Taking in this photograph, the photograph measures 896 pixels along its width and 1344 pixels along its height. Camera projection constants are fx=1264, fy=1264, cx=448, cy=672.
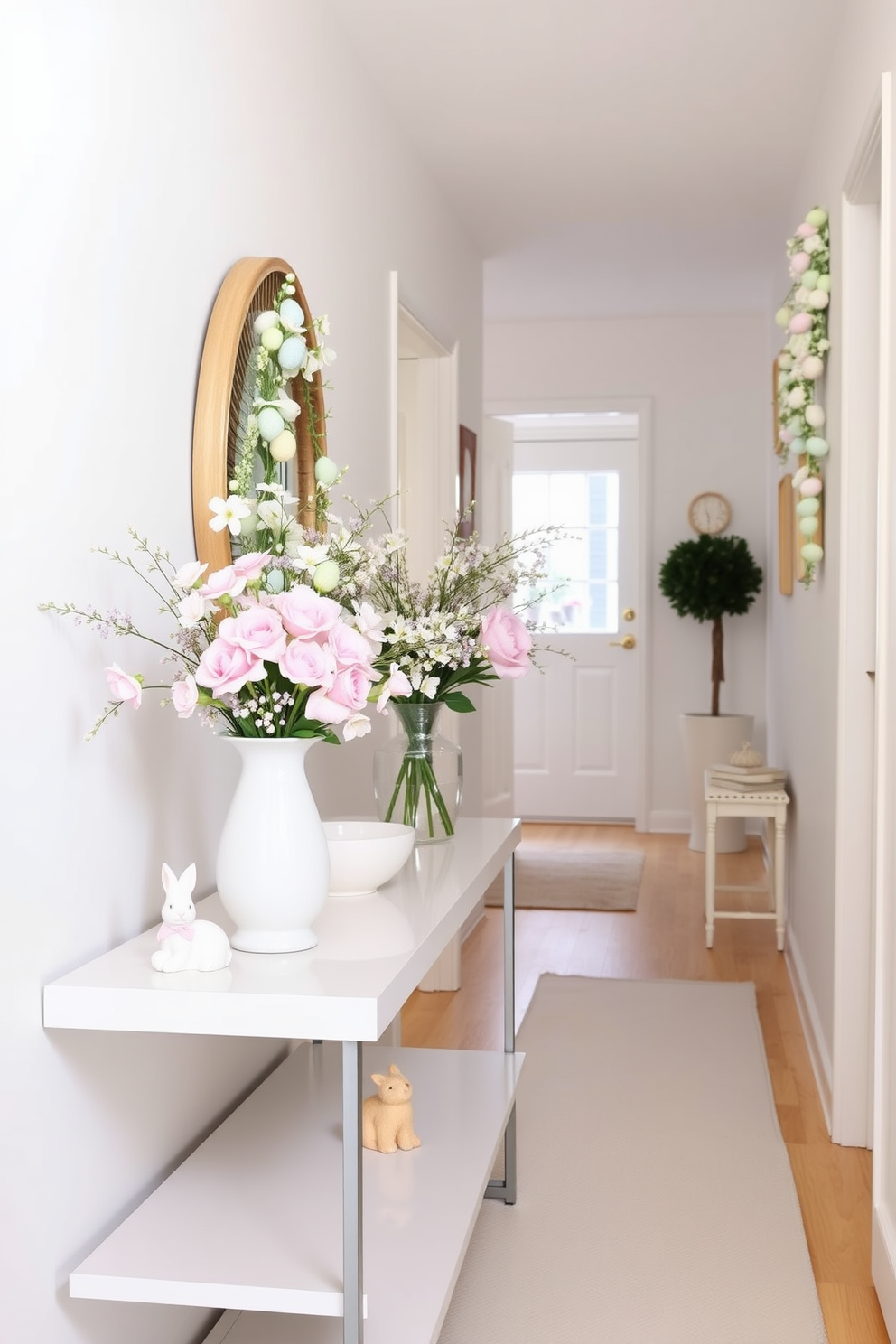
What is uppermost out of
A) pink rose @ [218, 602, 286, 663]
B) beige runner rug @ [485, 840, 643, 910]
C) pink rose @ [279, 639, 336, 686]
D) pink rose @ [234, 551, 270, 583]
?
pink rose @ [234, 551, 270, 583]

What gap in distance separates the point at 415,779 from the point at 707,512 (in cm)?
464

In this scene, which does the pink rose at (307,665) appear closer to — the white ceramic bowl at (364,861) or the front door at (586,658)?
the white ceramic bowl at (364,861)

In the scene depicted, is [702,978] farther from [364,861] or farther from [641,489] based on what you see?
[641,489]

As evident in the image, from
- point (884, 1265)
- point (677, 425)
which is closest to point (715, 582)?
point (677, 425)

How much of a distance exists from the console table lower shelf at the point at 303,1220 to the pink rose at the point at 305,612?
2.49 feet

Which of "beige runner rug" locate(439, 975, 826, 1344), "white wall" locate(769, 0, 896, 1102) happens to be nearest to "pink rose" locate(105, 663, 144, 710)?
"beige runner rug" locate(439, 975, 826, 1344)

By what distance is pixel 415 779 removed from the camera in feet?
7.62

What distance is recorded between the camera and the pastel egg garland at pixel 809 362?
3240mm

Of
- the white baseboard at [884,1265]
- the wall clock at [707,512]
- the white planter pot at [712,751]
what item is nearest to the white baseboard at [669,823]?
the white planter pot at [712,751]

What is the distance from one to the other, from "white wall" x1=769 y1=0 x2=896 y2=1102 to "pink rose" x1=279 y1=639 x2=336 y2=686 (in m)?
1.57

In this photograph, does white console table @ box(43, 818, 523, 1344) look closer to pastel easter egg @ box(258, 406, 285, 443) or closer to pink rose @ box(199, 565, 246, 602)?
pink rose @ box(199, 565, 246, 602)

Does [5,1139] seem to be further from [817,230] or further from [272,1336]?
[817,230]

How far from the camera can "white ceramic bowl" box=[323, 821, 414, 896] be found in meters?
1.83

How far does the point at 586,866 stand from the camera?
6012 mm
